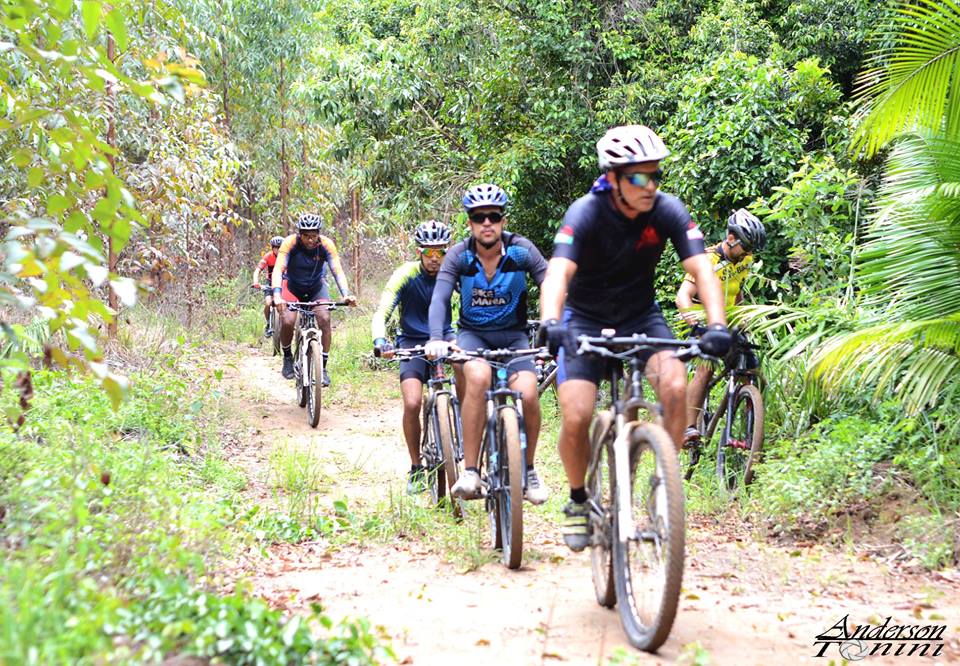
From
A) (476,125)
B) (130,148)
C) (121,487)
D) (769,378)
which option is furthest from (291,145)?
(121,487)

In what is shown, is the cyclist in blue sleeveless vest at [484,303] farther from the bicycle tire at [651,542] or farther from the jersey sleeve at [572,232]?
the bicycle tire at [651,542]

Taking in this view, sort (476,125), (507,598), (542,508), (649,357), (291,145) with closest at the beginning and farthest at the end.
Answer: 1. (649,357)
2. (507,598)
3. (542,508)
4. (476,125)
5. (291,145)

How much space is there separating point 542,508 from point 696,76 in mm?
6168

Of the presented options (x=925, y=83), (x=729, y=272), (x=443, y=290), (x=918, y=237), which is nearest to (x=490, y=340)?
(x=443, y=290)

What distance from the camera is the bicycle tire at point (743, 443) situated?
7562 millimetres

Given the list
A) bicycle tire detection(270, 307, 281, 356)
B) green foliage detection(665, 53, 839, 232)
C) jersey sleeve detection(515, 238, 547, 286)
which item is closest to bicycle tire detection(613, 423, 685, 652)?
Answer: jersey sleeve detection(515, 238, 547, 286)

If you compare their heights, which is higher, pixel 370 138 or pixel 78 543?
pixel 370 138

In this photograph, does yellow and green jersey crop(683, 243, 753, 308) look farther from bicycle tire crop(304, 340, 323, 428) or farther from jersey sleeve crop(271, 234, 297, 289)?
jersey sleeve crop(271, 234, 297, 289)

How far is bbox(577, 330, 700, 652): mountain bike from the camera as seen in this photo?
3.91 metres

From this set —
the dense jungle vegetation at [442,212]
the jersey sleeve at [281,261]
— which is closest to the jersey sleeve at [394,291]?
the dense jungle vegetation at [442,212]

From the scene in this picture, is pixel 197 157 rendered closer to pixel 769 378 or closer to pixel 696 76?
pixel 696 76

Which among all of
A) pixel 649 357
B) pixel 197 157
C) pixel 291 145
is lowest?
pixel 649 357

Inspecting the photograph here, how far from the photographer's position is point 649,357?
4.78m

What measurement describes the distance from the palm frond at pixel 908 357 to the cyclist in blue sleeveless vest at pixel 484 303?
81.4 inches
